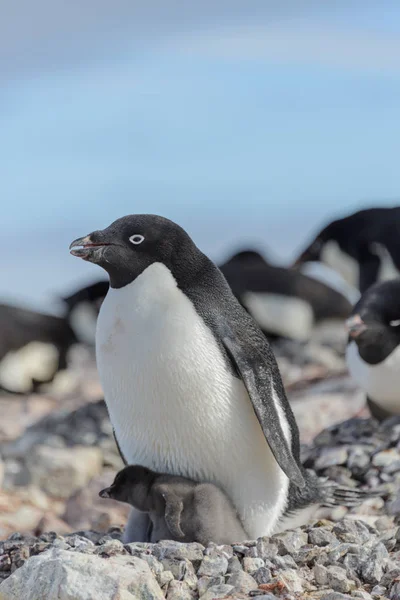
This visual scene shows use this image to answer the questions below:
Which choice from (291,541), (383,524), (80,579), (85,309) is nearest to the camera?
(80,579)

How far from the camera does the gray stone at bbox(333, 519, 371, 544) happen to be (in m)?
3.78

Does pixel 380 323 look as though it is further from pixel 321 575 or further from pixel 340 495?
pixel 321 575

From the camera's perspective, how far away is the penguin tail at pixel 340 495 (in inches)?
169

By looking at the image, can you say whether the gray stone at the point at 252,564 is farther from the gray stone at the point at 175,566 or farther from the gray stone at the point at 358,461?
the gray stone at the point at 358,461

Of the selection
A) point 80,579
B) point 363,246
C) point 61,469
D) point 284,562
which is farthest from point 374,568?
point 363,246

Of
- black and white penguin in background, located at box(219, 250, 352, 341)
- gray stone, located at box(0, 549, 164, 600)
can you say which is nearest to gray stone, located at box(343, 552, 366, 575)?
gray stone, located at box(0, 549, 164, 600)

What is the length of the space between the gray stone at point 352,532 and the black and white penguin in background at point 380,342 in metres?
1.84

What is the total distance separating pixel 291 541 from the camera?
11.9ft

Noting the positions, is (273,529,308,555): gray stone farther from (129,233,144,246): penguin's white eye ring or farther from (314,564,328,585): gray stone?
(129,233,144,246): penguin's white eye ring

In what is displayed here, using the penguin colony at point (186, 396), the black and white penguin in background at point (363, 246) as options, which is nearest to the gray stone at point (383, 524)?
the penguin colony at point (186, 396)

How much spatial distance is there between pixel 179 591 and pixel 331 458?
74.3 inches

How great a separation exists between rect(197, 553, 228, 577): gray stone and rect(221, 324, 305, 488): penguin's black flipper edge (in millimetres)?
497

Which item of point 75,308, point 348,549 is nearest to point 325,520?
point 348,549

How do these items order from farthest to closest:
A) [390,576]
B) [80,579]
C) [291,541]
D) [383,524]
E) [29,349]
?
[29,349] < [383,524] < [291,541] < [390,576] < [80,579]
